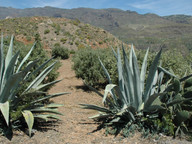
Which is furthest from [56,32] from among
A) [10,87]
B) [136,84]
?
[136,84]

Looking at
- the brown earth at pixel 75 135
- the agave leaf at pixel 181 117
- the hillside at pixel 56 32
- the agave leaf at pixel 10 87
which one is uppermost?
the hillside at pixel 56 32

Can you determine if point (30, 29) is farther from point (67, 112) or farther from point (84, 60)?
point (67, 112)

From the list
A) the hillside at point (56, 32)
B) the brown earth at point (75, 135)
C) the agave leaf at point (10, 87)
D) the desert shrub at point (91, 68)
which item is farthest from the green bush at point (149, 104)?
the hillside at point (56, 32)

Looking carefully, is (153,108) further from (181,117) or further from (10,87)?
(10,87)

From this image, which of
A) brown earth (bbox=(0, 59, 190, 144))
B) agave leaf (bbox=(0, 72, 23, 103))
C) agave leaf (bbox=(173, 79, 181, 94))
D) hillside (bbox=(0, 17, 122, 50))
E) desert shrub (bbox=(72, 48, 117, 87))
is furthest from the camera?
hillside (bbox=(0, 17, 122, 50))

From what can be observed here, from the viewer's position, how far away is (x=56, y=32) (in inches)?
1283

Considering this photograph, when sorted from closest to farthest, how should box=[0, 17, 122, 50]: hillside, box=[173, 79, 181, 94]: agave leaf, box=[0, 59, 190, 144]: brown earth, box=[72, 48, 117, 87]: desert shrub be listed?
box=[0, 59, 190, 144]: brown earth < box=[173, 79, 181, 94]: agave leaf < box=[72, 48, 117, 87]: desert shrub < box=[0, 17, 122, 50]: hillside

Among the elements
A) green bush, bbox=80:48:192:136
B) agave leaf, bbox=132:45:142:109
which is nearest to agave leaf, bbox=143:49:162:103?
green bush, bbox=80:48:192:136

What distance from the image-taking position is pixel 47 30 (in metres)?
32.0

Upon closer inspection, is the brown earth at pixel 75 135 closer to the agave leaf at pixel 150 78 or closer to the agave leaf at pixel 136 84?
the agave leaf at pixel 136 84

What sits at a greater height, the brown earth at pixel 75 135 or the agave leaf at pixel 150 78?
the agave leaf at pixel 150 78

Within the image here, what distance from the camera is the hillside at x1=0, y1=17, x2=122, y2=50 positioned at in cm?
2942

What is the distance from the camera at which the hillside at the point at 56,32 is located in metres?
29.4

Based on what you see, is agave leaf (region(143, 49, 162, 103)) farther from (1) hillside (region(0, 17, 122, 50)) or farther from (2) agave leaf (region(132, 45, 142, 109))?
(1) hillside (region(0, 17, 122, 50))
